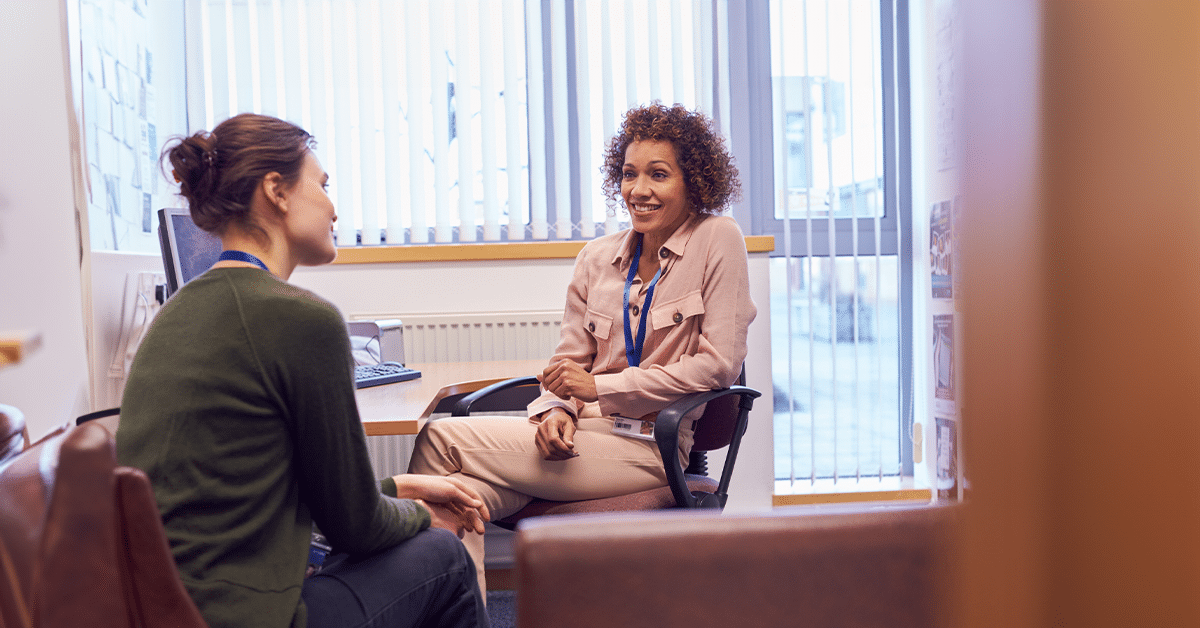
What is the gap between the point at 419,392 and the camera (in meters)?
1.82

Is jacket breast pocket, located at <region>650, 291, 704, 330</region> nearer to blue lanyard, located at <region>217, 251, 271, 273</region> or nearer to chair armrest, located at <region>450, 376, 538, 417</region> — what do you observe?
chair armrest, located at <region>450, 376, 538, 417</region>

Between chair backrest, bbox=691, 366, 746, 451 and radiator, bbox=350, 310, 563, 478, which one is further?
radiator, bbox=350, 310, 563, 478

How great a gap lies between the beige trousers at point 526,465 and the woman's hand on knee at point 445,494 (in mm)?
268

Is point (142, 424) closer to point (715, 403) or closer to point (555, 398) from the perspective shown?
point (555, 398)

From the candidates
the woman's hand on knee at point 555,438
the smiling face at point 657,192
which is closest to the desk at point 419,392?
the woman's hand on knee at point 555,438

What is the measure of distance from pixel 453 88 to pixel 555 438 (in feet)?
5.98

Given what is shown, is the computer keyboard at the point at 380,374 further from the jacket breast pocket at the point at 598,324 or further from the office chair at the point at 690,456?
the jacket breast pocket at the point at 598,324

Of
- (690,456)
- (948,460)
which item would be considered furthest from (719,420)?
(948,460)

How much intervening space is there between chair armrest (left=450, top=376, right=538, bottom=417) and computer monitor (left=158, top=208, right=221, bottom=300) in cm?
62

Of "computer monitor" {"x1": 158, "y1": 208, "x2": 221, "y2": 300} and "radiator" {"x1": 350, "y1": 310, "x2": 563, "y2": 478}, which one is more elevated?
"computer monitor" {"x1": 158, "y1": 208, "x2": 221, "y2": 300}

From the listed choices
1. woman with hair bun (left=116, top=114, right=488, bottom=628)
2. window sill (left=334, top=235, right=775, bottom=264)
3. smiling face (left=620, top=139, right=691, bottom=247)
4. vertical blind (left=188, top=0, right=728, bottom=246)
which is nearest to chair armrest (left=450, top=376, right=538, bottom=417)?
smiling face (left=620, top=139, right=691, bottom=247)

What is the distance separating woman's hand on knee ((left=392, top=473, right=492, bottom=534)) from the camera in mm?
1282

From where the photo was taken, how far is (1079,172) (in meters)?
0.19

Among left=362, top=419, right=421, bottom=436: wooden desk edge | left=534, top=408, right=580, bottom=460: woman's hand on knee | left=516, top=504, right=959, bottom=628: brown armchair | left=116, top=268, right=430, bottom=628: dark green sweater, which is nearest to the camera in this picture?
left=516, top=504, right=959, bottom=628: brown armchair
